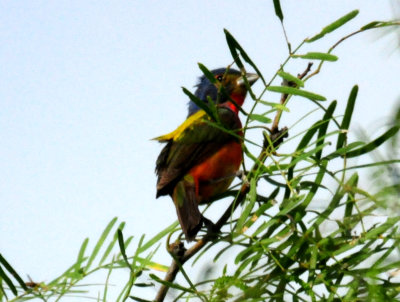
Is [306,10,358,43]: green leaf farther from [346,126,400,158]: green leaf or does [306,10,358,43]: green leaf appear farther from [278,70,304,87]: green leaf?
[346,126,400,158]: green leaf

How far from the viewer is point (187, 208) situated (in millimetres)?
3268

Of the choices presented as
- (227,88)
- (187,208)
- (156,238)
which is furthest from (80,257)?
(227,88)

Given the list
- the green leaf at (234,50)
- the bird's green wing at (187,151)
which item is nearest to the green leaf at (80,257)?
the green leaf at (234,50)

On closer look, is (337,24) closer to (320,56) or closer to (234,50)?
(320,56)

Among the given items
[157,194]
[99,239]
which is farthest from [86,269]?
[157,194]

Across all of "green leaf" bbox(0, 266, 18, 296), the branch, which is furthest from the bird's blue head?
"green leaf" bbox(0, 266, 18, 296)

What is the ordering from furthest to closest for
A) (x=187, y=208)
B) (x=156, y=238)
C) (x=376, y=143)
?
(x=187, y=208) → (x=156, y=238) → (x=376, y=143)

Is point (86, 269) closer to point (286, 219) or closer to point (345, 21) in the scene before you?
point (286, 219)

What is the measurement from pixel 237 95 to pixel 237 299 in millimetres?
4237

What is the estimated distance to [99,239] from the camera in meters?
2.43

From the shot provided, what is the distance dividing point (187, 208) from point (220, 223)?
47.1 inches

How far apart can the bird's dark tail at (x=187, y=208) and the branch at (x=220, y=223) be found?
0.32 metres

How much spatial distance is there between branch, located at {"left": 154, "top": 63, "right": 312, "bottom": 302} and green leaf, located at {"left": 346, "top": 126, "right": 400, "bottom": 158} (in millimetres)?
209

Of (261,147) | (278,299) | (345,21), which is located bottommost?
(278,299)
